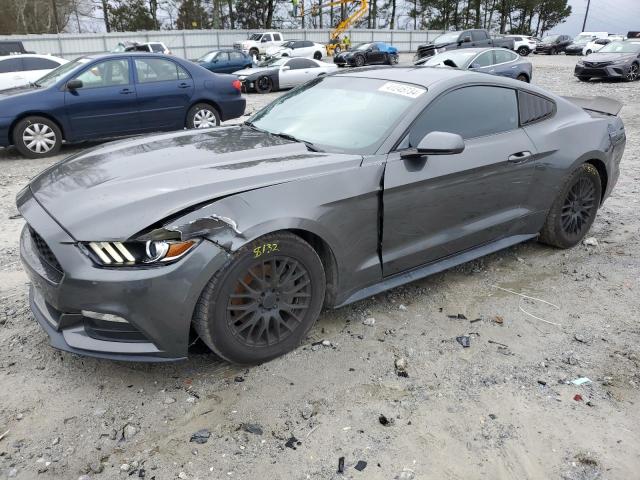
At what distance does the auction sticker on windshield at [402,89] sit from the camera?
11.1 ft

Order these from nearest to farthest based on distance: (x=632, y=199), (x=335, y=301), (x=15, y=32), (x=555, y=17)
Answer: (x=335, y=301)
(x=632, y=199)
(x=15, y=32)
(x=555, y=17)

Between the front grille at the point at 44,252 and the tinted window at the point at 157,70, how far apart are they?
247 inches

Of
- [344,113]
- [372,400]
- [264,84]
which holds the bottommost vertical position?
[372,400]

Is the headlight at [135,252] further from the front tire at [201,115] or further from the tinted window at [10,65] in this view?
the tinted window at [10,65]

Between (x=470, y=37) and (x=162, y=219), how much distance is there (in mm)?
24320

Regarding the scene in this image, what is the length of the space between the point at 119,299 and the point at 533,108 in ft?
10.7

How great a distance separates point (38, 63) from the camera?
41.8 ft

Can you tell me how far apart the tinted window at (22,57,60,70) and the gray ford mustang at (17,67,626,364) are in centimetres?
1108

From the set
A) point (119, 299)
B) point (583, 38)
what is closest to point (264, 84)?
point (119, 299)

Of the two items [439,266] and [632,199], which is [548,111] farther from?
[632,199]

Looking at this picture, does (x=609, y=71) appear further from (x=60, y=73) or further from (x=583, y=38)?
(x=583, y=38)

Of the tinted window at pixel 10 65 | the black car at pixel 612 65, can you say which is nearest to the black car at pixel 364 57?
the black car at pixel 612 65

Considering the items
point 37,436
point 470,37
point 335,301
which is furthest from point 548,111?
point 470,37

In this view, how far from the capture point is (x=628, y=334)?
3275mm
